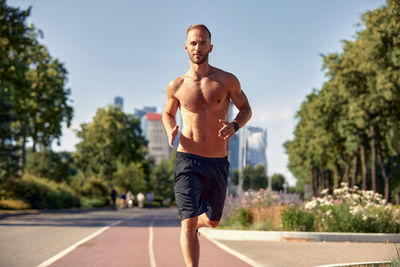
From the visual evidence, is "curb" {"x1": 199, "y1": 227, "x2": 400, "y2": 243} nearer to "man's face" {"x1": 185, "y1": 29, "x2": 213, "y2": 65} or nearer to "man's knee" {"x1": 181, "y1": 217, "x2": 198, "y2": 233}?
"man's knee" {"x1": 181, "y1": 217, "x2": 198, "y2": 233}

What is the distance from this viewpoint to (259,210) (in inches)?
695

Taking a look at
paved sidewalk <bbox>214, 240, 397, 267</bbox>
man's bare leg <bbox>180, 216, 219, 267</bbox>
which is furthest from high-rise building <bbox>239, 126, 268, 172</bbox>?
man's bare leg <bbox>180, 216, 219, 267</bbox>

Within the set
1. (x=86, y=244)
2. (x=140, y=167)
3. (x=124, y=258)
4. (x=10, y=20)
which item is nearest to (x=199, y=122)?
(x=124, y=258)

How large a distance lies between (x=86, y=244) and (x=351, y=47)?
101 feet

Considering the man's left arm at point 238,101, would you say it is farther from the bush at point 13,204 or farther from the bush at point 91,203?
the bush at point 91,203

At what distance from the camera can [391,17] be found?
3228 centimetres

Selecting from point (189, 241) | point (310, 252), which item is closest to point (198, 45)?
point (189, 241)

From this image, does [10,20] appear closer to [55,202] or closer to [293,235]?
[293,235]

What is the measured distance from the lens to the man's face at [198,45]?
17.8 feet

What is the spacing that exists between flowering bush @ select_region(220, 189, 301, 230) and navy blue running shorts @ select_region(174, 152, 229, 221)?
11.2 metres

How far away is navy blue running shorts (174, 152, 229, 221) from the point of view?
5293mm

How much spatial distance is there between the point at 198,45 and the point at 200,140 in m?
0.92

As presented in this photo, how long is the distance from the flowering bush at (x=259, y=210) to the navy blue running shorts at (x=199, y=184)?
1117 cm

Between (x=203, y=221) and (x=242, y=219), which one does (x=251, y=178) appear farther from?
(x=203, y=221)
